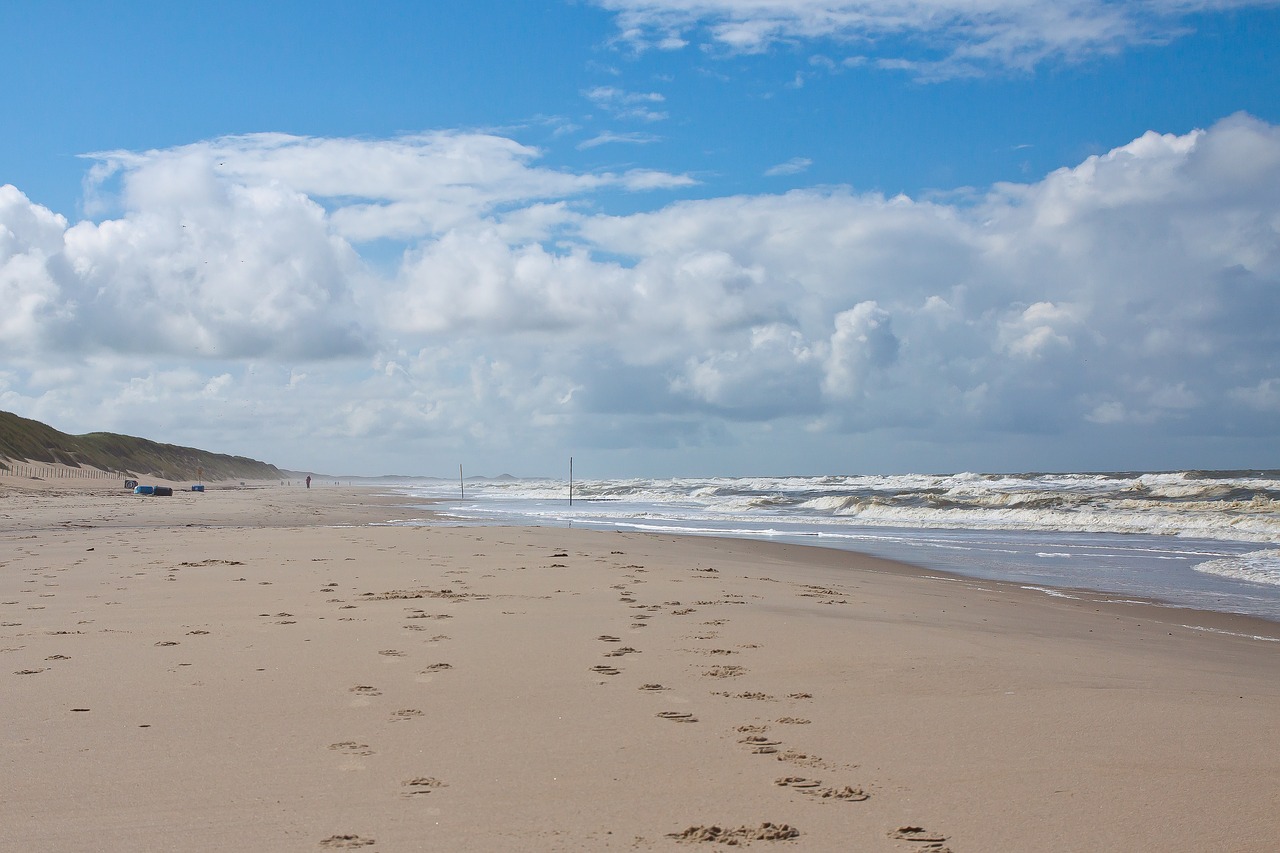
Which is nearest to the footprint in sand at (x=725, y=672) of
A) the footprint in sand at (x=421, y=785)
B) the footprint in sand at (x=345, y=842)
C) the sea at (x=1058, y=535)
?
the footprint in sand at (x=421, y=785)

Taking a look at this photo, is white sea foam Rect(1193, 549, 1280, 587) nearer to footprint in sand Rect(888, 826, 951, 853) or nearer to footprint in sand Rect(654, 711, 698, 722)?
footprint in sand Rect(654, 711, 698, 722)

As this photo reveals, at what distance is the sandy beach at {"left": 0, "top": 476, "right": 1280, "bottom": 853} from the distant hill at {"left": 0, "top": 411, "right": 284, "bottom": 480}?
62.9 m

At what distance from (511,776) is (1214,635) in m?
7.94

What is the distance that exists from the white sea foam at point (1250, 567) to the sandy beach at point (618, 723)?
4626 millimetres

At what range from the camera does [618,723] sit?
4.72m

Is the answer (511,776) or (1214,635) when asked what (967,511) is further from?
(511,776)

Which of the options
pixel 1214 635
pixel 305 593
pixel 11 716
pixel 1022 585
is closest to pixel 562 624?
pixel 305 593

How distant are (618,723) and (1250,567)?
14.4m

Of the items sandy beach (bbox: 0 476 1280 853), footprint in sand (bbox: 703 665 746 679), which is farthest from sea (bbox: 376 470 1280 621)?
footprint in sand (bbox: 703 665 746 679)

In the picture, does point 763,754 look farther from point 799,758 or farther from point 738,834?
point 738,834

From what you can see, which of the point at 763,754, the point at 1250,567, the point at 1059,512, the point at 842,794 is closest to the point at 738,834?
the point at 842,794

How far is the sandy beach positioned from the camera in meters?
3.41

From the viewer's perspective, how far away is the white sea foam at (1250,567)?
533 inches

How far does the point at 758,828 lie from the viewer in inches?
133
